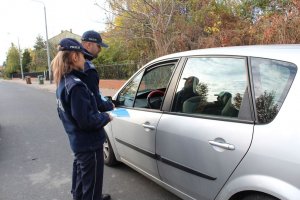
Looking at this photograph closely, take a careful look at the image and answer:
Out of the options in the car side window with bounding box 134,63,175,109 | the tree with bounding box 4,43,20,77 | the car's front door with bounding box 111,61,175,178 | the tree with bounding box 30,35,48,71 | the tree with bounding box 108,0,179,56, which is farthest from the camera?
the tree with bounding box 4,43,20,77

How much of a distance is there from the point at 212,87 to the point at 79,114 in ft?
4.03

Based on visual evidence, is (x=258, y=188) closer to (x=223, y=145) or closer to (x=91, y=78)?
(x=223, y=145)

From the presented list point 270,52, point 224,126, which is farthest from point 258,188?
point 270,52

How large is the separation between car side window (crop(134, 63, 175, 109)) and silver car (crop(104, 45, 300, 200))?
0.02 m

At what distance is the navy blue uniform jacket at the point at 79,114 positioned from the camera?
2.83 meters

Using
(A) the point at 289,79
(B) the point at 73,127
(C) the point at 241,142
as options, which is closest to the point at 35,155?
(B) the point at 73,127

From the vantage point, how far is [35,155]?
5.79 metres

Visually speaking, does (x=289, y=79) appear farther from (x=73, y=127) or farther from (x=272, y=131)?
(x=73, y=127)

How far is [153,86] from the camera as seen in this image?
4609 mm

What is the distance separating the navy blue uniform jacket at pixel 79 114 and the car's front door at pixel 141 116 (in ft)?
1.75

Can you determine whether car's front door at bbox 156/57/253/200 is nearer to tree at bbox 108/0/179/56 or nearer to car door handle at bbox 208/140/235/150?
car door handle at bbox 208/140/235/150

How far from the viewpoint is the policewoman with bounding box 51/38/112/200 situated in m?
2.85

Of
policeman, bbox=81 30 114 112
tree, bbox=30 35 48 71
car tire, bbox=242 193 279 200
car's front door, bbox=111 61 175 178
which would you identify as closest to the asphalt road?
car's front door, bbox=111 61 175 178

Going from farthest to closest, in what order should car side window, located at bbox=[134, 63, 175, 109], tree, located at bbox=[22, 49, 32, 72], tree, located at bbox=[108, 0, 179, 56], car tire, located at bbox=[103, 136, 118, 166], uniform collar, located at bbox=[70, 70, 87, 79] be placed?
tree, located at bbox=[22, 49, 32, 72] < tree, located at bbox=[108, 0, 179, 56] < car tire, located at bbox=[103, 136, 118, 166] < car side window, located at bbox=[134, 63, 175, 109] < uniform collar, located at bbox=[70, 70, 87, 79]
